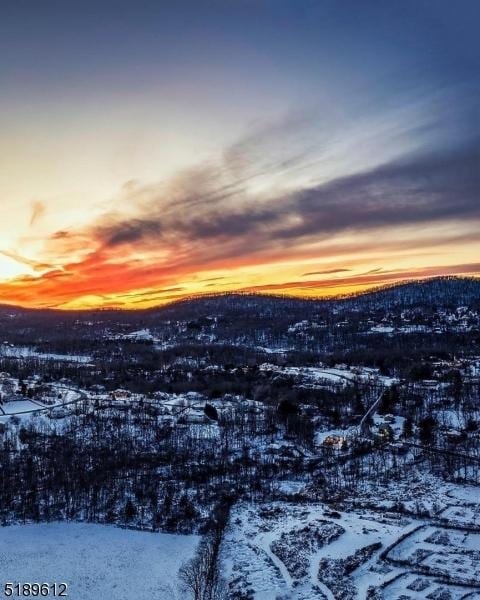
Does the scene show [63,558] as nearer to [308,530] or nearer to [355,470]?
[308,530]

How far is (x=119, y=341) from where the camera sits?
148375 mm

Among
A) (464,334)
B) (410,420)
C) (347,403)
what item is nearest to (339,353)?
(464,334)

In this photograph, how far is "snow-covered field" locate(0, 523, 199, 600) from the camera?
73.4 ft

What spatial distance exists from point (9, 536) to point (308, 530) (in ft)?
50.7

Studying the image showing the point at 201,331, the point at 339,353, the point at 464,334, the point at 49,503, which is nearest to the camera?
the point at 49,503

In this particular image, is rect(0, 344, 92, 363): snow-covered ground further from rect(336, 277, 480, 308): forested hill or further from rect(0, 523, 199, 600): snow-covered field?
rect(336, 277, 480, 308): forested hill

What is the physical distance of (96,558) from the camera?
25.2 meters

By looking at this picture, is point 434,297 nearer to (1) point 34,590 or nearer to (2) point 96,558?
(2) point 96,558

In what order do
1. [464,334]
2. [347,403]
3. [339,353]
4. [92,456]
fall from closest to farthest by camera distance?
[92,456] → [347,403] → [339,353] → [464,334]

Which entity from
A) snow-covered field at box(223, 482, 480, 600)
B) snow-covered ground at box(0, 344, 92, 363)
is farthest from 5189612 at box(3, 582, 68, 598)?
snow-covered ground at box(0, 344, 92, 363)

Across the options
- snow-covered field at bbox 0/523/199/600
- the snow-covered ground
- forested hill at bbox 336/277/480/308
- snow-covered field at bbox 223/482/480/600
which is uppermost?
forested hill at bbox 336/277/480/308

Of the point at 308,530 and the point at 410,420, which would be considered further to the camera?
the point at 410,420

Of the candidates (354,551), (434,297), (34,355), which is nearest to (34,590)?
(354,551)

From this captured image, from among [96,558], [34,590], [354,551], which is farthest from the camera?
[96,558]
